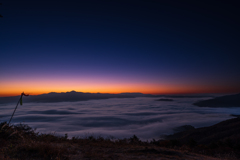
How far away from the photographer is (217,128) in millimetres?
17578

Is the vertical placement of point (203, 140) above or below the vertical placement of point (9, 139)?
below

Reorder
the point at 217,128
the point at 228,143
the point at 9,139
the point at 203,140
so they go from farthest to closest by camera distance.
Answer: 1. the point at 217,128
2. the point at 203,140
3. the point at 228,143
4. the point at 9,139

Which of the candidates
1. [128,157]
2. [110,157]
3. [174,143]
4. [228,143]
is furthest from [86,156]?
[228,143]

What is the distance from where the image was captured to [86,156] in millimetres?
5414

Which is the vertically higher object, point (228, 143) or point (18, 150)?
point (18, 150)

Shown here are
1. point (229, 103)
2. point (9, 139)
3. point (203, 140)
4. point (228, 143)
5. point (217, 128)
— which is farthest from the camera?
point (229, 103)

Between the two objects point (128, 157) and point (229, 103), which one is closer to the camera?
point (128, 157)

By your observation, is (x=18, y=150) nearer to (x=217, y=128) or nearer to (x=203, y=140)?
(x=203, y=140)

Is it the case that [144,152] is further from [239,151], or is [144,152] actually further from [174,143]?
[239,151]

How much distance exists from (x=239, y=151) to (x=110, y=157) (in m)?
8.90

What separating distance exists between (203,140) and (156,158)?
40.6 ft

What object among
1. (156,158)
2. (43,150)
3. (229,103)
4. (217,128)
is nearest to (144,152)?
(156,158)

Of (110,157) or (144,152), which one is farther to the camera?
(144,152)

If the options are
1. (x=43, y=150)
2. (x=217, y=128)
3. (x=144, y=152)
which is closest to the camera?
(x=43, y=150)
